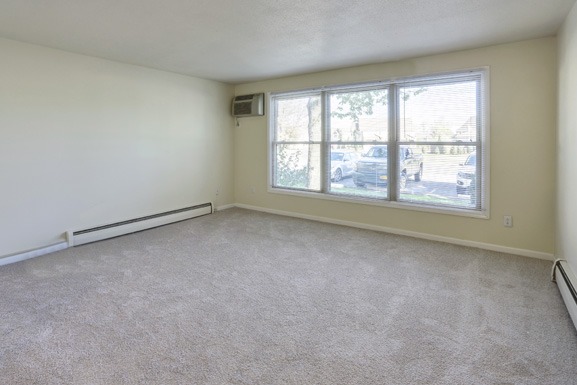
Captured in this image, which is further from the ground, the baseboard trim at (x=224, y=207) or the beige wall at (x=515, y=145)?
the beige wall at (x=515, y=145)

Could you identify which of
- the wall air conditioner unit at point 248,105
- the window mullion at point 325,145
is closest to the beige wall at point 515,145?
the window mullion at point 325,145

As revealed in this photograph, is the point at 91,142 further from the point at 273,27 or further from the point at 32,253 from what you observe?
the point at 273,27

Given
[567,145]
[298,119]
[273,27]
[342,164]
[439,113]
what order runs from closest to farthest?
[567,145]
[273,27]
[439,113]
[342,164]
[298,119]

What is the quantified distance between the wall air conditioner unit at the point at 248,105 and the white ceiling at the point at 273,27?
142 centimetres

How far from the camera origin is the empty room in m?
2.00

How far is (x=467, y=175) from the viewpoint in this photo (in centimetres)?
392

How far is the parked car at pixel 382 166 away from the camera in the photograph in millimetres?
4297

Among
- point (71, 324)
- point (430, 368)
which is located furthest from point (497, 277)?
point (71, 324)

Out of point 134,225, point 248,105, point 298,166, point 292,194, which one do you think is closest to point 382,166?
point 298,166

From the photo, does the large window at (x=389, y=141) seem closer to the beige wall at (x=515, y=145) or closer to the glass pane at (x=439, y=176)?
the glass pane at (x=439, y=176)

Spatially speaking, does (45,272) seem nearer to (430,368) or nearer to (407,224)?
(430,368)

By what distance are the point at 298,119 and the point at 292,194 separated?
1.23 metres

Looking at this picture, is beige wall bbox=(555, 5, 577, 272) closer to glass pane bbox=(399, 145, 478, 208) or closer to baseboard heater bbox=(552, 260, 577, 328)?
baseboard heater bbox=(552, 260, 577, 328)

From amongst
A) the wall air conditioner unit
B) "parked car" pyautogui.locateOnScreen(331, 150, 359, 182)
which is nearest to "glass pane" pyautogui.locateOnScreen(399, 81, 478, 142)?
"parked car" pyautogui.locateOnScreen(331, 150, 359, 182)
